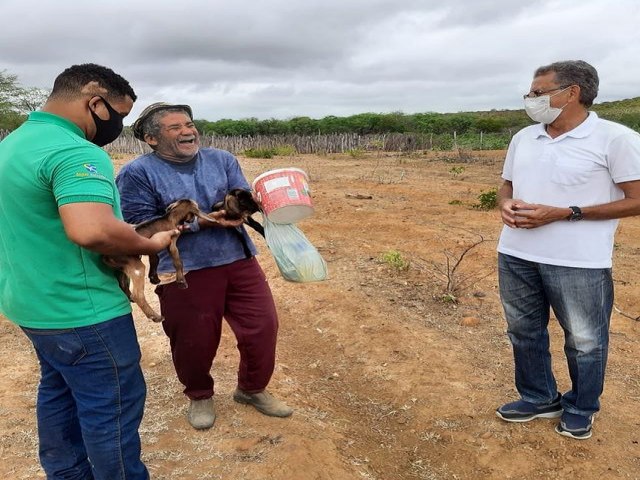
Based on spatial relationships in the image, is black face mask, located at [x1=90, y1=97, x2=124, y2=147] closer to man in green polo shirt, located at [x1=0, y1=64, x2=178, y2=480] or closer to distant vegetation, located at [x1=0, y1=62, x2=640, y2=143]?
man in green polo shirt, located at [x1=0, y1=64, x2=178, y2=480]

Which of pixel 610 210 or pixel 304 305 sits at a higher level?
pixel 610 210

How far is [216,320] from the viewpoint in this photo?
→ 283cm

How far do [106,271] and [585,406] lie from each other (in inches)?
94.3

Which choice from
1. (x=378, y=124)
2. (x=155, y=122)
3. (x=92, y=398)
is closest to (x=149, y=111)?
(x=155, y=122)

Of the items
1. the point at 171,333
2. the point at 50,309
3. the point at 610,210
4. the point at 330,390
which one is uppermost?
the point at 610,210

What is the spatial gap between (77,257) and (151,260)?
24.2 inches

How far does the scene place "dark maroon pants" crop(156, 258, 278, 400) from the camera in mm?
2746

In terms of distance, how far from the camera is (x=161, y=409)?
3250mm

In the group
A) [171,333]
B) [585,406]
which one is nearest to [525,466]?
[585,406]

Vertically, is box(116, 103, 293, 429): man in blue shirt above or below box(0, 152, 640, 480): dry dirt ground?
above

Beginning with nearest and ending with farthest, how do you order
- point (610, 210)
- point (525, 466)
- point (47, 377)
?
1. point (47, 377)
2. point (610, 210)
3. point (525, 466)

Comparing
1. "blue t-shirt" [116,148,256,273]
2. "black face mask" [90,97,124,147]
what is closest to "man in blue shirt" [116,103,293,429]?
"blue t-shirt" [116,148,256,273]

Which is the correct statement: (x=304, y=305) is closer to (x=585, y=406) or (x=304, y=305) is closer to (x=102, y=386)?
(x=585, y=406)

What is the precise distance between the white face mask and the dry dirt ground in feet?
5.36
